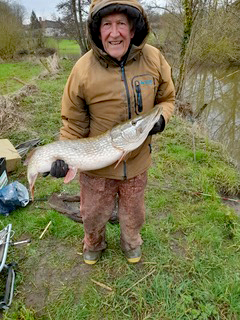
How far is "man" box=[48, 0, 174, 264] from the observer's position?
1.76 meters

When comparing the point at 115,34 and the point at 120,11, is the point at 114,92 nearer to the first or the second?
the point at 115,34

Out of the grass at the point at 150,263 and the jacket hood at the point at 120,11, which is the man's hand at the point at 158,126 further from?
the grass at the point at 150,263

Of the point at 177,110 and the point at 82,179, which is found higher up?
the point at 82,179

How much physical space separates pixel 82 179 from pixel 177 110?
5449mm

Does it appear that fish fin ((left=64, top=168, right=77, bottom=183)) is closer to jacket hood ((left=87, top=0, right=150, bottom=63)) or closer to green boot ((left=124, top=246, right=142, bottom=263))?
jacket hood ((left=87, top=0, right=150, bottom=63))

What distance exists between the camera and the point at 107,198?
87.6 inches

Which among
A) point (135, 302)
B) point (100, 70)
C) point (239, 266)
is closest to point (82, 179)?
point (100, 70)

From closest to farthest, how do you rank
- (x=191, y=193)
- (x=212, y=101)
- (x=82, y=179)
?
(x=82, y=179) → (x=191, y=193) → (x=212, y=101)

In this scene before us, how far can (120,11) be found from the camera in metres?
1.71

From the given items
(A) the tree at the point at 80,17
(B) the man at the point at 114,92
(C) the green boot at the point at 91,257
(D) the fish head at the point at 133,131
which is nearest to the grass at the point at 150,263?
(C) the green boot at the point at 91,257

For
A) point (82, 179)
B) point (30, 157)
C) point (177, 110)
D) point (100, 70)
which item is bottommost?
point (177, 110)

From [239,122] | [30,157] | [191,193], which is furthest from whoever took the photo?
[239,122]

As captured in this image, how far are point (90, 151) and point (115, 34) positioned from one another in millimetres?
807

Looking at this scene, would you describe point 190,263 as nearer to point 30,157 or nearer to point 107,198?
point 107,198
